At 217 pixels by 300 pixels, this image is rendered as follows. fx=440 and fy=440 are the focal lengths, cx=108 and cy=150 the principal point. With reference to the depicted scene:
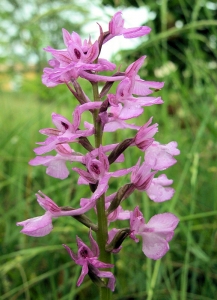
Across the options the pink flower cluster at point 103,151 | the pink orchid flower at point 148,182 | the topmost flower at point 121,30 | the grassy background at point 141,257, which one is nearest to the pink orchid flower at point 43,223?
the pink flower cluster at point 103,151

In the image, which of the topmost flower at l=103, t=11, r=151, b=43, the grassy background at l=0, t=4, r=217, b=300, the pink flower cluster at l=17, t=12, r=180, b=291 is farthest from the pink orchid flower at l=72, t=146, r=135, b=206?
the grassy background at l=0, t=4, r=217, b=300

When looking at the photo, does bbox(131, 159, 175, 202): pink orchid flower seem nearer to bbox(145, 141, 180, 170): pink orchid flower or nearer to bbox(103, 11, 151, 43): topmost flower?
bbox(145, 141, 180, 170): pink orchid flower

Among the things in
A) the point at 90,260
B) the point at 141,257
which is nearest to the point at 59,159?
the point at 90,260

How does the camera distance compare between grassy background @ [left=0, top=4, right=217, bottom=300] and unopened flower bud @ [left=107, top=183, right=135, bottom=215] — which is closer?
unopened flower bud @ [left=107, top=183, right=135, bottom=215]

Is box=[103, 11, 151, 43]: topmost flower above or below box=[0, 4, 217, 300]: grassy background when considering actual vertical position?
above

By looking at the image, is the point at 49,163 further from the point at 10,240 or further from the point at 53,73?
the point at 10,240

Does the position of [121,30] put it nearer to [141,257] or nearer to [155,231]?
[155,231]

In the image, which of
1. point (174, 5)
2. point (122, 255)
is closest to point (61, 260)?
point (122, 255)
